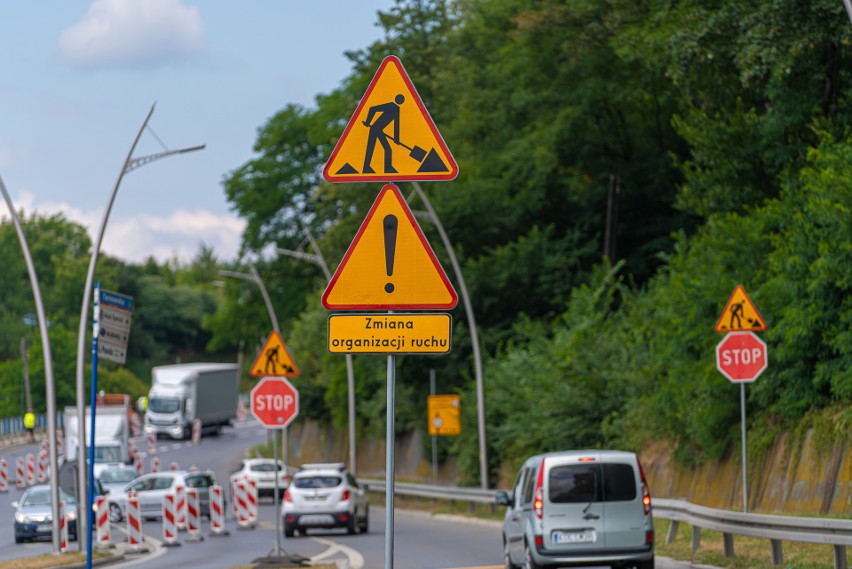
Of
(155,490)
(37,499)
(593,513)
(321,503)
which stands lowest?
(155,490)

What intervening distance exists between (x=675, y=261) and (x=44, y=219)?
11507 cm

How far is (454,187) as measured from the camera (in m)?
49.6

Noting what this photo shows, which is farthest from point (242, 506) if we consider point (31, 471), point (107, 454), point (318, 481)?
point (31, 471)

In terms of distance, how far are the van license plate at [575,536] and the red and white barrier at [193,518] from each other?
56.3 ft

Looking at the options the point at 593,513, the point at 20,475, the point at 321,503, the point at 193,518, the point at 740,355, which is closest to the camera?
the point at 593,513

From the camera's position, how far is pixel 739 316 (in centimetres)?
2020

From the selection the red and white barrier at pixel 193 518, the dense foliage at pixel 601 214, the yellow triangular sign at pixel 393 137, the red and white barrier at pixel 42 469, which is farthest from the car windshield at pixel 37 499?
the red and white barrier at pixel 42 469

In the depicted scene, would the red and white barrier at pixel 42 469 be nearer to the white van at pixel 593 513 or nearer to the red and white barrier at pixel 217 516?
the red and white barrier at pixel 217 516

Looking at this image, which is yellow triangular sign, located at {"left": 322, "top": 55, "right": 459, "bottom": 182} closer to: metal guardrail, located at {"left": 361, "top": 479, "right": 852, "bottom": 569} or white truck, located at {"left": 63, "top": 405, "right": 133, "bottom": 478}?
metal guardrail, located at {"left": 361, "top": 479, "right": 852, "bottom": 569}

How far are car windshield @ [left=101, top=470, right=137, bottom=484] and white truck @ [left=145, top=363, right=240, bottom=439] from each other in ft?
139

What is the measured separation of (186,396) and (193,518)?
58485 mm

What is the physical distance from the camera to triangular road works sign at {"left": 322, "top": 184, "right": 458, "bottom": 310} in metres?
8.26

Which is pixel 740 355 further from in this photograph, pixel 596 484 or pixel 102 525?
pixel 102 525

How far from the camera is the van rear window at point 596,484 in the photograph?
17234mm
